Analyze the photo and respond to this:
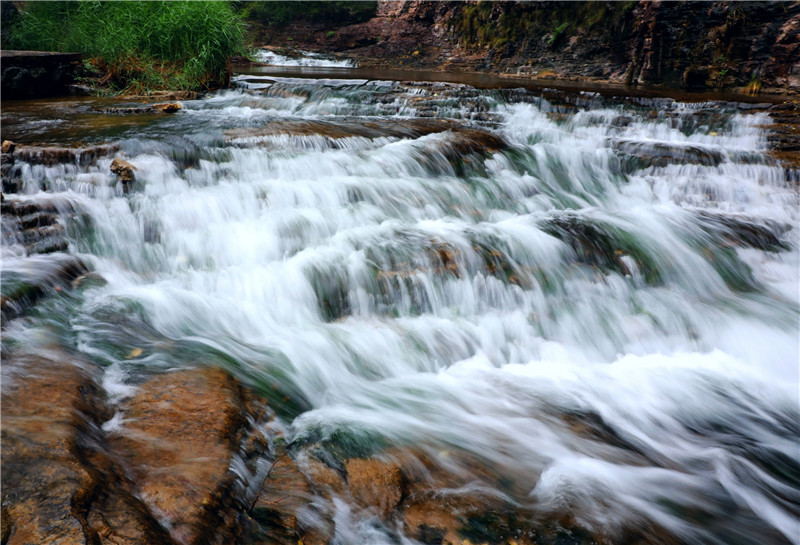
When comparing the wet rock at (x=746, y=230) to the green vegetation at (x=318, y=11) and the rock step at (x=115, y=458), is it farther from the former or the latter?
the green vegetation at (x=318, y=11)

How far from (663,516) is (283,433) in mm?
1657

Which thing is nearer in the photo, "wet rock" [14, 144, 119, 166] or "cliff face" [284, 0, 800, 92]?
"wet rock" [14, 144, 119, 166]

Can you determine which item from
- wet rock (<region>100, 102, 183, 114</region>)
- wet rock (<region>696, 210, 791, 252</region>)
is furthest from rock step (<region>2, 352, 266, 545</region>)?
wet rock (<region>100, 102, 183, 114</region>)

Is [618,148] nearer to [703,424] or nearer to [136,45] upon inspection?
→ [703,424]

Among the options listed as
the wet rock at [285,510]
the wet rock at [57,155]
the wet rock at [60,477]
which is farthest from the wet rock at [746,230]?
the wet rock at [57,155]

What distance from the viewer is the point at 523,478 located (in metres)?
2.20

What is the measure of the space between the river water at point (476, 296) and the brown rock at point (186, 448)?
0.21 meters

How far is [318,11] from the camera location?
62.5 ft

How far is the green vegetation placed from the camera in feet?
62.4

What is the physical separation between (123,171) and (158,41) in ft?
18.1

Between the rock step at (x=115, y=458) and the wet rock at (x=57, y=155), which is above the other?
the wet rock at (x=57, y=155)

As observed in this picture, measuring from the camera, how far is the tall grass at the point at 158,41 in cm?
842

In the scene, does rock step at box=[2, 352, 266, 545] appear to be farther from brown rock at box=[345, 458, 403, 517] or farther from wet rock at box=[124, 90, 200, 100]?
wet rock at box=[124, 90, 200, 100]

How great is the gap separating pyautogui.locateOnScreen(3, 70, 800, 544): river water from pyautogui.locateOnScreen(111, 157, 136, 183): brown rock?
0.30ft
